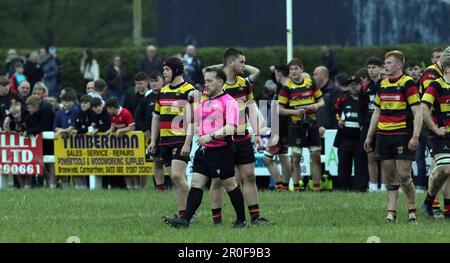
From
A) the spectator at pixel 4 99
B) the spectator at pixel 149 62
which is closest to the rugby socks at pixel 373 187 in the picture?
the spectator at pixel 4 99

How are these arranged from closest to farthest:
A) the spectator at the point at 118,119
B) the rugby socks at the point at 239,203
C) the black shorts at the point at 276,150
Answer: the rugby socks at the point at 239,203
the black shorts at the point at 276,150
the spectator at the point at 118,119

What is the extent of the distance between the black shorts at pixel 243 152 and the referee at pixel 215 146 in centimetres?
50

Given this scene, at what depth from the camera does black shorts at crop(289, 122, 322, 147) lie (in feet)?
70.4

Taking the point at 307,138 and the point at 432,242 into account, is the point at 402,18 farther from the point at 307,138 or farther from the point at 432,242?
the point at 432,242

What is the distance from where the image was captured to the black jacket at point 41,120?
23438mm

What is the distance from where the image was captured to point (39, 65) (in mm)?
32094

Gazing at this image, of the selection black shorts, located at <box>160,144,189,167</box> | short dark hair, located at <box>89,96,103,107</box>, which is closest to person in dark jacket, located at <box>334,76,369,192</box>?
short dark hair, located at <box>89,96,103,107</box>

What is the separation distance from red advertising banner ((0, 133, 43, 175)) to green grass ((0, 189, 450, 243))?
6.52 ft

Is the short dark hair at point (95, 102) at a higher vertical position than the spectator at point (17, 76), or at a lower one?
lower

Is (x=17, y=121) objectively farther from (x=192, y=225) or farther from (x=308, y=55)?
(x=308, y=55)

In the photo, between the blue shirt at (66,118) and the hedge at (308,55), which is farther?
the hedge at (308,55)

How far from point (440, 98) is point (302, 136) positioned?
5833 millimetres

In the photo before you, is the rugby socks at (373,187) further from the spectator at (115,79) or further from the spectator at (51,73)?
the spectator at (51,73)

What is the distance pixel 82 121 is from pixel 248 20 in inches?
357
